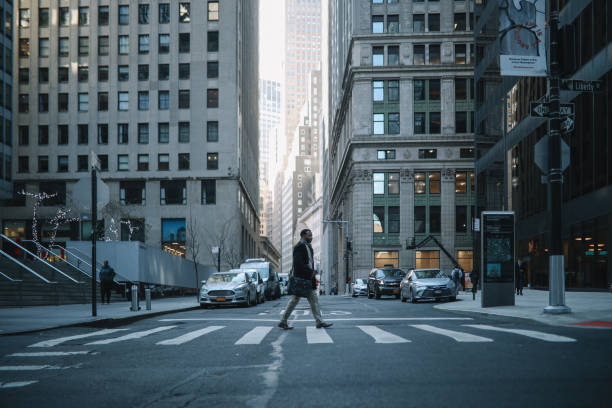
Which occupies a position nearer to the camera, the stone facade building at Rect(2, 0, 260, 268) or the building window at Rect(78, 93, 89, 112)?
the stone facade building at Rect(2, 0, 260, 268)

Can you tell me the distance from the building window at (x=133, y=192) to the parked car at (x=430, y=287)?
146 feet

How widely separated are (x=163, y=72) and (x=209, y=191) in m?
13.7

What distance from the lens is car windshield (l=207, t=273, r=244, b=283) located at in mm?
25516

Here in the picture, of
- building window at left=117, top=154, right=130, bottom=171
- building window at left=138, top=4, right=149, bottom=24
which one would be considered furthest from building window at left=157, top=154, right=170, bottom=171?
building window at left=138, top=4, right=149, bottom=24

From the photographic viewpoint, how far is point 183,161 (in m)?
66.2

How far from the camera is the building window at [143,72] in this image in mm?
67000

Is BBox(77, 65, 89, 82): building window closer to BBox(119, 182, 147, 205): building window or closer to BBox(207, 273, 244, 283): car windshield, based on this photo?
BBox(119, 182, 147, 205): building window

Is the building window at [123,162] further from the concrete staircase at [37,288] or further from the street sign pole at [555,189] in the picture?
the street sign pole at [555,189]

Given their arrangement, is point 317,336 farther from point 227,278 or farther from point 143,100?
point 143,100

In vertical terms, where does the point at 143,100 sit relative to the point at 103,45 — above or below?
below

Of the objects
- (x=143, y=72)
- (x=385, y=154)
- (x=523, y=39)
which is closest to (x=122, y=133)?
(x=143, y=72)

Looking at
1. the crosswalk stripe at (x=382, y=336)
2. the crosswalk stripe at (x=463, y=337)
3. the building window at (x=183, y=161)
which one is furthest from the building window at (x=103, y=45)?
the crosswalk stripe at (x=463, y=337)

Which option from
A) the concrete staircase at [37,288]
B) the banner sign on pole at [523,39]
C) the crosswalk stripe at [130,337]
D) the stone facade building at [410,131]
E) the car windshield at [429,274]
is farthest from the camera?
the stone facade building at [410,131]

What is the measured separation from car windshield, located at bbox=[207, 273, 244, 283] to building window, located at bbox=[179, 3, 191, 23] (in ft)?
157
